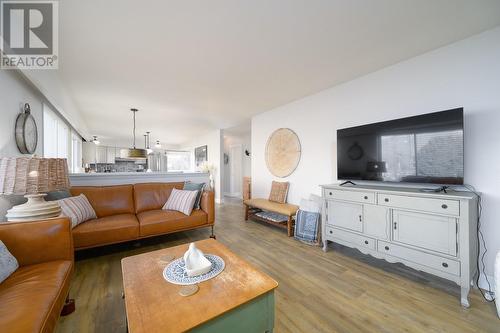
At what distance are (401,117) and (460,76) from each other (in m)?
0.57

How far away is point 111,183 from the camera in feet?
10.2

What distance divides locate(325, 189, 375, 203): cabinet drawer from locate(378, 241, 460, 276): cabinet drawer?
1.50 ft

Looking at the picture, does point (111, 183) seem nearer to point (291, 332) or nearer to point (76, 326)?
point (76, 326)

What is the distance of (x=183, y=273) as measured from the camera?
1.26 m

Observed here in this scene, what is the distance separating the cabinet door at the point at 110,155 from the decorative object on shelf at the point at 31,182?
7780 millimetres

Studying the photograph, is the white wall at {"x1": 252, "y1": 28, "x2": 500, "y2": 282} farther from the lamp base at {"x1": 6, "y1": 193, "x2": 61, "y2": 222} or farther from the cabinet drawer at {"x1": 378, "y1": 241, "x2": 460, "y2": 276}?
the lamp base at {"x1": 6, "y1": 193, "x2": 61, "y2": 222}

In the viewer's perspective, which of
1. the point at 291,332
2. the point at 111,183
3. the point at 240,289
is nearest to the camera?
the point at 240,289

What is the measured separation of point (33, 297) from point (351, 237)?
8.73ft

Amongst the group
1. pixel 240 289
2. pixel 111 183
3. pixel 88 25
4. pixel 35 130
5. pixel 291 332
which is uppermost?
pixel 88 25

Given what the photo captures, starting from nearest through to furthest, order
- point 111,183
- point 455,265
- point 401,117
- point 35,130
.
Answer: point 455,265, point 401,117, point 35,130, point 111,183

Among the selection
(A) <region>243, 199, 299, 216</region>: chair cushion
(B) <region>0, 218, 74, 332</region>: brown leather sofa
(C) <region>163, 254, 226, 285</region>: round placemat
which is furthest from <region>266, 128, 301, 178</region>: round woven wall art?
(B) <region>0, 218, 74, 332</region>: brown leather sofa

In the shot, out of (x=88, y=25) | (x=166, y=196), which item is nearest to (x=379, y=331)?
(x=166, y=196)

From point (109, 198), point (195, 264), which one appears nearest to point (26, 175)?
point (109, 198)

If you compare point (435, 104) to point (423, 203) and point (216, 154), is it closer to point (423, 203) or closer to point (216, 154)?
point (423, 203)
